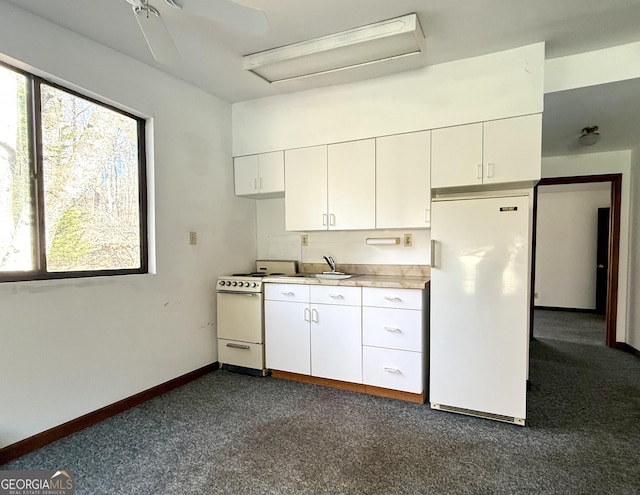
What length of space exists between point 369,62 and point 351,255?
1.68m

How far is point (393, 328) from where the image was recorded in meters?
2.64

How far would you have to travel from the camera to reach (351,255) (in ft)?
11.3

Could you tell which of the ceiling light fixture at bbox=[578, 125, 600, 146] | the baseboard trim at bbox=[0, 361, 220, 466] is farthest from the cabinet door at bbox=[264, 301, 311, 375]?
the ceiling light fixture at bbox=[578, 125, 600, 146]

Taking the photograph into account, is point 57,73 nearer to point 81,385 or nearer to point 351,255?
point 81,385

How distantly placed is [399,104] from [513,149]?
930 millimetres

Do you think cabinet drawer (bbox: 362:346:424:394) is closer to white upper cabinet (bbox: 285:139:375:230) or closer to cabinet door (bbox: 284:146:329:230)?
white upper cabinet (bbox: 285:139:375:230)

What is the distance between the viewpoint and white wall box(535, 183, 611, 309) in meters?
6.16

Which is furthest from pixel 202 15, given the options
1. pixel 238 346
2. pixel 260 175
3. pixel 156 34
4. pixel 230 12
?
pixel 238 346

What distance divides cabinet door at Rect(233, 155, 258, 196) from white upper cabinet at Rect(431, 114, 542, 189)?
5.49 ft

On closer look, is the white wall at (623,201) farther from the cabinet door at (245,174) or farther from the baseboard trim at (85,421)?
the baseboard trim at (85,421)

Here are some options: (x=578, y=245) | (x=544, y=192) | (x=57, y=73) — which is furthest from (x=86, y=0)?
(x=578, y=245)

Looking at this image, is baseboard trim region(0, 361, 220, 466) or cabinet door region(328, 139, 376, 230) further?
cabinet door region(328, 139, 376, 230)

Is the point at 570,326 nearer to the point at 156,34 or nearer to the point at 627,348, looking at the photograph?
the point at 627,348

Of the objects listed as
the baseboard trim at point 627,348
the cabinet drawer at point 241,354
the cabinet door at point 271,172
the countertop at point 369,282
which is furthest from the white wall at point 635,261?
the cabinet drawer at point 241,354
